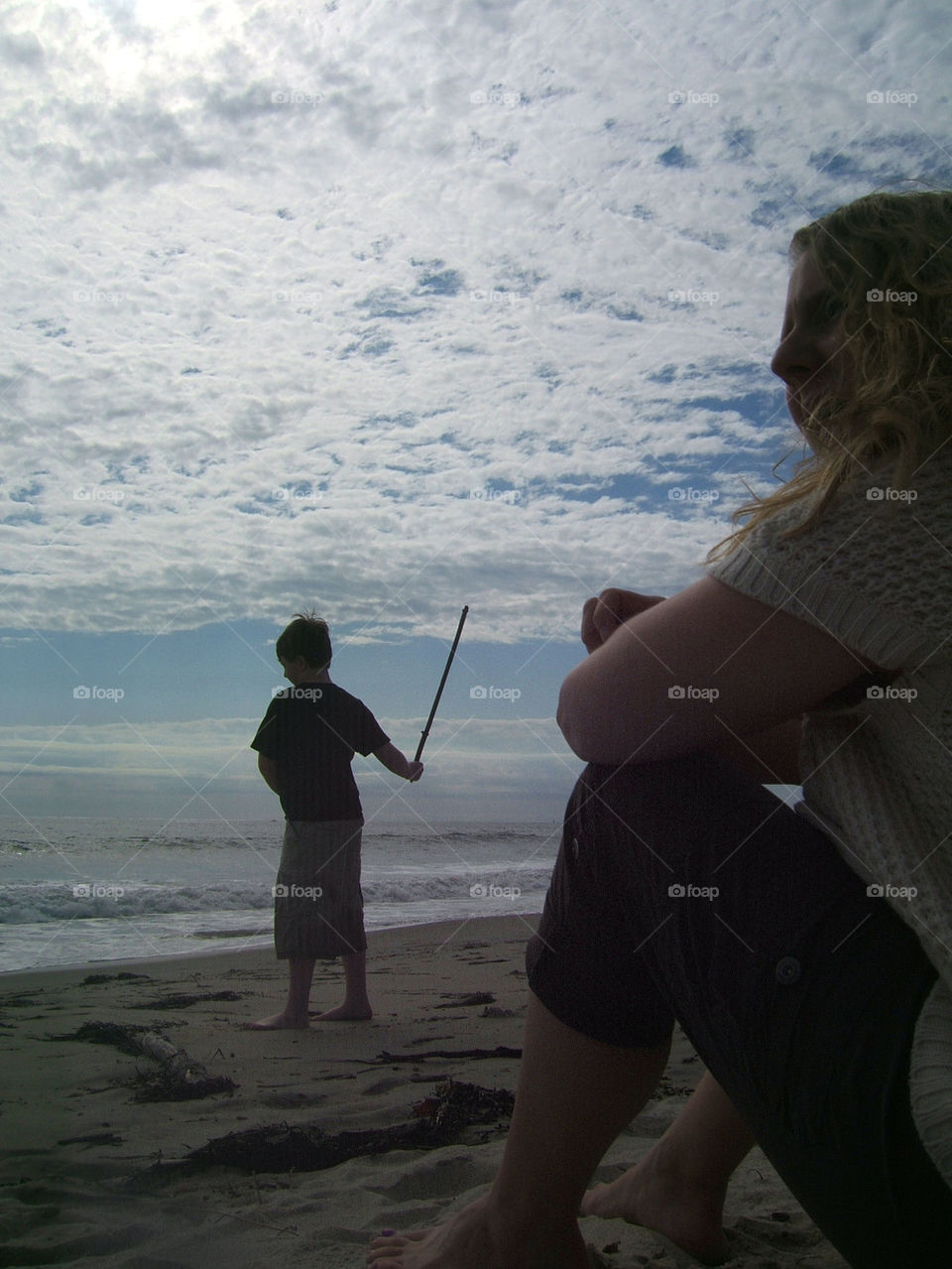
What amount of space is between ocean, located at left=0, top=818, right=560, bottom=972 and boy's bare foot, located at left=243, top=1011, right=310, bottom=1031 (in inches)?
55.1

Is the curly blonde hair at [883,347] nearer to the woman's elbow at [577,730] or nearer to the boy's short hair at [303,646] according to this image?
the woman's elbow at [577,730]

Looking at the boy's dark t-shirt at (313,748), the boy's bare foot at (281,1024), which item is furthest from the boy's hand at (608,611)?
the boy's dark t-shirt at (313,748)

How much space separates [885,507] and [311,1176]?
1506 millimetres

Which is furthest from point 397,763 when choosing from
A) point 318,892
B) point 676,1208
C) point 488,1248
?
point 488,1248

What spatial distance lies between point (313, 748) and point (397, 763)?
15.3 inches

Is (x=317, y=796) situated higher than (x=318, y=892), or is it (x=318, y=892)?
(x=317, y=796)

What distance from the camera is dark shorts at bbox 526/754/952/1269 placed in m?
0.77

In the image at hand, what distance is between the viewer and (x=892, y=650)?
81 cm

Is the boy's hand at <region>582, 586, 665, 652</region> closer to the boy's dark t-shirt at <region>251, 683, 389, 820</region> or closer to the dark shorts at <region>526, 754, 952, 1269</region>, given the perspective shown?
the dark shorts at <region>526, 754, 952, 1269</region>

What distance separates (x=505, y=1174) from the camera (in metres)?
1.07

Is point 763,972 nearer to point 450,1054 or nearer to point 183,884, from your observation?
point 450,1054

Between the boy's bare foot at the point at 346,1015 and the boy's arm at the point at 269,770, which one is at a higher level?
the boy's arm at the point at 269,770

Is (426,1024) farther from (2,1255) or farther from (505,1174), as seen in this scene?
(505,1174)

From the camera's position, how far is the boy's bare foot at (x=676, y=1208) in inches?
53.6
